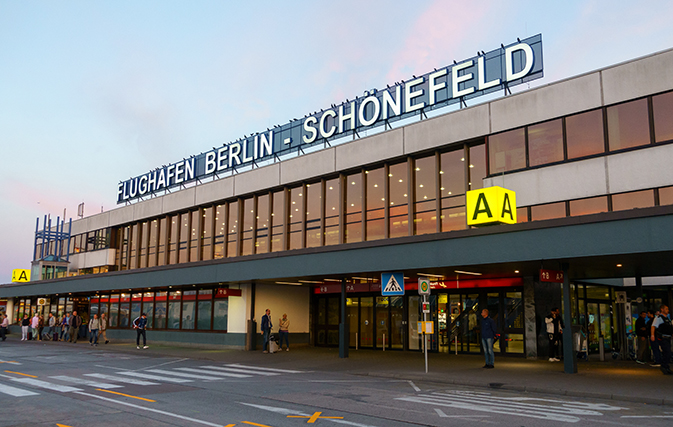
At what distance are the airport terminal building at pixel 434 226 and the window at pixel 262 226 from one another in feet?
0.31

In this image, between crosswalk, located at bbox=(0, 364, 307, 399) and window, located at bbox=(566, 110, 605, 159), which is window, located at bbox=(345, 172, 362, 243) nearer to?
crosswalk, located at bbox=(0, 364, 307, 399)

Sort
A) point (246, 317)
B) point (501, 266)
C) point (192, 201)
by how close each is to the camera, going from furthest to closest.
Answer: point (192, 201) → point (246, 317) → point (501, 266)

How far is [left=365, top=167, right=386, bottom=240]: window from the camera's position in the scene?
2442 cm

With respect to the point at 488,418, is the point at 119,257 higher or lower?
higher

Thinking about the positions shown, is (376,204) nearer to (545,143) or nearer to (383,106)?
(383,106)

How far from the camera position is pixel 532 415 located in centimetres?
966

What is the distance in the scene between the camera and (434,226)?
22.6 m

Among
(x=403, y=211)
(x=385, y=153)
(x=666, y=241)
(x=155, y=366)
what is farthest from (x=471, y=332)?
(x=155, y=366)

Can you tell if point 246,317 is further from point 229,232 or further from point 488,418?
point 488,418

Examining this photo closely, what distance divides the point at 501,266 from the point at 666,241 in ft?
17.1

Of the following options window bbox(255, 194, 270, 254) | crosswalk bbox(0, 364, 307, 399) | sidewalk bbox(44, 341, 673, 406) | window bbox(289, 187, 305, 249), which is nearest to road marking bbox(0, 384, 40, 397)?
crosswalk bbox(0, 364, 307, 399)

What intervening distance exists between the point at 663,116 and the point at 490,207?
6287mm

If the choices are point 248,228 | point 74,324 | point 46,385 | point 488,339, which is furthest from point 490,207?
point 74,324

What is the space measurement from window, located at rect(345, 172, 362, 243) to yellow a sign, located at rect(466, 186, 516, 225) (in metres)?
8.76
